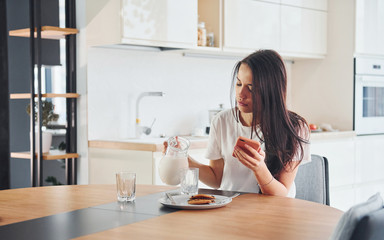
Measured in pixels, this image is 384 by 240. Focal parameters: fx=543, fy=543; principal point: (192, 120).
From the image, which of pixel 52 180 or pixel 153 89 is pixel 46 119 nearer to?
pixel 52 180

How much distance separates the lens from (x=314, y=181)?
2.38m

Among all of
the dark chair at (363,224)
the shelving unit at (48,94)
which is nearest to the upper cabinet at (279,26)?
Answer: the shelving unit at (48,94)

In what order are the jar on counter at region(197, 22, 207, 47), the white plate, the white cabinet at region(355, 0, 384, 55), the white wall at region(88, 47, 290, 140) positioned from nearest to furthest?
the white plate → the white wall at region(88, 47, 290, 140) → the jar on counter at region(197, 22, 207, 47) → the white cabinet at region(355, 0, 384, 55)

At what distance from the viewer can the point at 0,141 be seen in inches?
137

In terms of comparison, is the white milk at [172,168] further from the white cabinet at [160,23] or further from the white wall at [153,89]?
the white wall at [153,89]

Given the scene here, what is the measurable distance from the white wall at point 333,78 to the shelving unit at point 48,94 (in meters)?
2.33

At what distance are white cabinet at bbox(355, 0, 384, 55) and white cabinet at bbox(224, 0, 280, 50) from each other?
73 centimetres

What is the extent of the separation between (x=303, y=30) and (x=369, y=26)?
0.58 meters

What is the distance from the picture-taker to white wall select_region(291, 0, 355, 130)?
15.3ft

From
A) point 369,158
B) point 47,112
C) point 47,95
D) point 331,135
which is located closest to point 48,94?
point 47,95

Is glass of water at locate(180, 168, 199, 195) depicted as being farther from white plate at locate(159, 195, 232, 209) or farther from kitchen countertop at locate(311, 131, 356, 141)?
kitchen countertop at locate(311, 131, 356, 141)

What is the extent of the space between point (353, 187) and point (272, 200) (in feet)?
9.58

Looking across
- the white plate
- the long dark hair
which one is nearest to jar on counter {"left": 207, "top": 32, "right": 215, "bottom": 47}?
the long dark hair

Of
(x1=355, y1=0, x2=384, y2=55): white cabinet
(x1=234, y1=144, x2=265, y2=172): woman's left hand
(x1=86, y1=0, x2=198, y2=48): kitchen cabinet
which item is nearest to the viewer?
(x1=234, y1=144, x2=265, y2=172): woman's left hand
